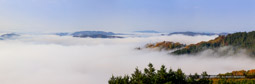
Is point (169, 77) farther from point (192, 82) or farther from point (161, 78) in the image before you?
point (192, 82)

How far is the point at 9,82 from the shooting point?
649 feet

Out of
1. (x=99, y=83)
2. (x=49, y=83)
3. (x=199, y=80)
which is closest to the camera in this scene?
(x=199, y=80)

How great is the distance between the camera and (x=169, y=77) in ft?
90.3

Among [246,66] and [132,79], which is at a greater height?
[132,79]

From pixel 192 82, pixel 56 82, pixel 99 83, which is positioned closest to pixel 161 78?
pixel 192 82

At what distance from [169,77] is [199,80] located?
15.8 ft

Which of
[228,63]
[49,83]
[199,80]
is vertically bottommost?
[49,83]

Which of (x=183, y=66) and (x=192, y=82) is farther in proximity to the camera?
(x=183, y=66)

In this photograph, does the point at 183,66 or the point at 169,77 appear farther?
the point at 183,66

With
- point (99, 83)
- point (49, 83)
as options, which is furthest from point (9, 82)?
point (99, 83)

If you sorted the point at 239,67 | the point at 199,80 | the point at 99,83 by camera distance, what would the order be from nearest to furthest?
the point at 199,80, the point at 99,83, the point at 239,67

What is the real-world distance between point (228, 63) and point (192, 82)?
628 feet

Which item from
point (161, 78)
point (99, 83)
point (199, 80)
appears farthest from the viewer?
point (99, 83)

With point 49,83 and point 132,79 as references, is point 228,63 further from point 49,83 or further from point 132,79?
point 132,79
